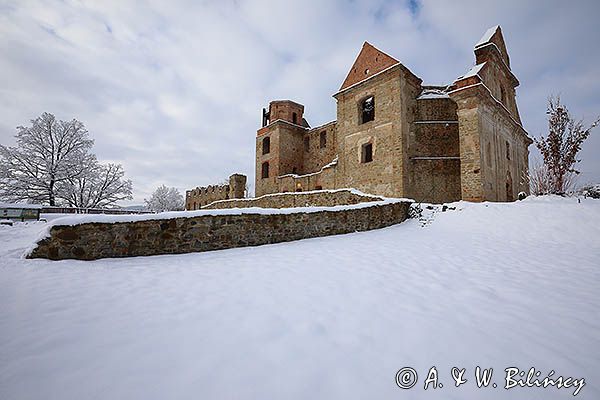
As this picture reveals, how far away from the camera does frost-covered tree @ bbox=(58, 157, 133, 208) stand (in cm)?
2012

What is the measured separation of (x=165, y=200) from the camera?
160ft

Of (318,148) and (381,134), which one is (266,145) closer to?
(318,148)

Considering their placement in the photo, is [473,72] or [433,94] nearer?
[473,72]

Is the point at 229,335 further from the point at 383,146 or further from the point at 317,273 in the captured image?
the point at 383,146

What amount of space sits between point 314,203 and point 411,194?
6.45 meters

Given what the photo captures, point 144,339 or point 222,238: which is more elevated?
point 222,238

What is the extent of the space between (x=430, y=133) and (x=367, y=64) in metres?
6.99

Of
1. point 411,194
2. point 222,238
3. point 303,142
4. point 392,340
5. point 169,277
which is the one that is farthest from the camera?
point 303,142

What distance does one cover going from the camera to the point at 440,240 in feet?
22.4

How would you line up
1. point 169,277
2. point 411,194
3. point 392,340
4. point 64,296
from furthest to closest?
1. point 411,194
2. point 169,277
3. point 64,296
4. point 392,340

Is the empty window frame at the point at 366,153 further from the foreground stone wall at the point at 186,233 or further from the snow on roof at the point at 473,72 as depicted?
the foreground stone wall at the point at 186,233

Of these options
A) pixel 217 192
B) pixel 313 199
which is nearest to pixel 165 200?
pixel 217 192

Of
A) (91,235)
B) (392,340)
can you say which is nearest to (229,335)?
(392,340)

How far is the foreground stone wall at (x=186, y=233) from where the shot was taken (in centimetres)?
469
